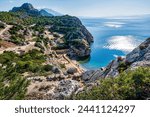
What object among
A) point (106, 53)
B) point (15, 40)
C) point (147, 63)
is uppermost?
point (147, 63)

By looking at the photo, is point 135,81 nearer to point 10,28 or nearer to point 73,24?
point 10,28

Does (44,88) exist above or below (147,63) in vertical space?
below

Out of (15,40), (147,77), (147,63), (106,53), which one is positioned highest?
(147,77)

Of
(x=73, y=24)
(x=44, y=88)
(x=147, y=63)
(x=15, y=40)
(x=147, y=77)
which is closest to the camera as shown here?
(x=147, y=77)

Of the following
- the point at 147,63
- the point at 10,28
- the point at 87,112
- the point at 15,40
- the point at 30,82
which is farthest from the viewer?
the point at 10,28

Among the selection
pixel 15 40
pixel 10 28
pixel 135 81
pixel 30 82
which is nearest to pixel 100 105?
pixel 135 81

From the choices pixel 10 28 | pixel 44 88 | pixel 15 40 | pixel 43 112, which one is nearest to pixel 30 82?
pixel 44 88

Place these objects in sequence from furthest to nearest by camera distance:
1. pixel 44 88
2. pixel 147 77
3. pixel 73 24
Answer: pixel 73 24 → pixel 44 88 → pixel 147 77

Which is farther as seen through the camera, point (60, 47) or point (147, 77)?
point (60, 47)

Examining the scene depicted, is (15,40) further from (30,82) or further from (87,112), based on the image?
(87,112)
